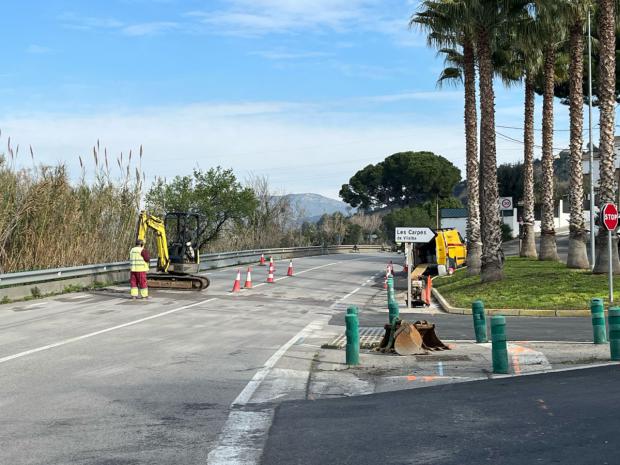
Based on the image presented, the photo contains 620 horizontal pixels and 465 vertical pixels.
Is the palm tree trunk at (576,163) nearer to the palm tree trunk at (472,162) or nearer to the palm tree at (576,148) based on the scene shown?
the palm tree at (576,148)

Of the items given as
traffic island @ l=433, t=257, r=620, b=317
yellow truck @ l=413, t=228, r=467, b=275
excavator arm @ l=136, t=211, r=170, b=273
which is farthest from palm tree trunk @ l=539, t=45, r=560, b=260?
excavator arm @ l=136, t=211, r=170, b=273

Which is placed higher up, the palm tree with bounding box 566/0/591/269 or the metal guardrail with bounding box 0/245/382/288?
the palm tree with bounding box 566/0/591/269

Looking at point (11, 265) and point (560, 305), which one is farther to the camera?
point (11, 265)

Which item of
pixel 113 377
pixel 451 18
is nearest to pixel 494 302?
pixel 451 18

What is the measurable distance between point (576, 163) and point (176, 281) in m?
14.6

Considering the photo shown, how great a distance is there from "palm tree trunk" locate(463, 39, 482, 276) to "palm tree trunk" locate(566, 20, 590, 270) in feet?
12.7

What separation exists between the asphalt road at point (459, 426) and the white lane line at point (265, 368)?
1.97 feet

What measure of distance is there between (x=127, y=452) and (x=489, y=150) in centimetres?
2092

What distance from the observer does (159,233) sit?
25.3 metres

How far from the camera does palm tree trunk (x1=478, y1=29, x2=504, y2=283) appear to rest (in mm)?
25141

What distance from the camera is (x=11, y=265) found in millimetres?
23047

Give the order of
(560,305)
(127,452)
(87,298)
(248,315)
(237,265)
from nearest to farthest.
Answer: (127,452) < (248,315) < (560,305) < (87,298) < (237,265)

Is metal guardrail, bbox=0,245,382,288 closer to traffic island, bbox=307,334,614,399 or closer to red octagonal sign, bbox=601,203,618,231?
traffic island, bbox=307,334,614,399

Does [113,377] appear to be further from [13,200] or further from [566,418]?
[13,200]
